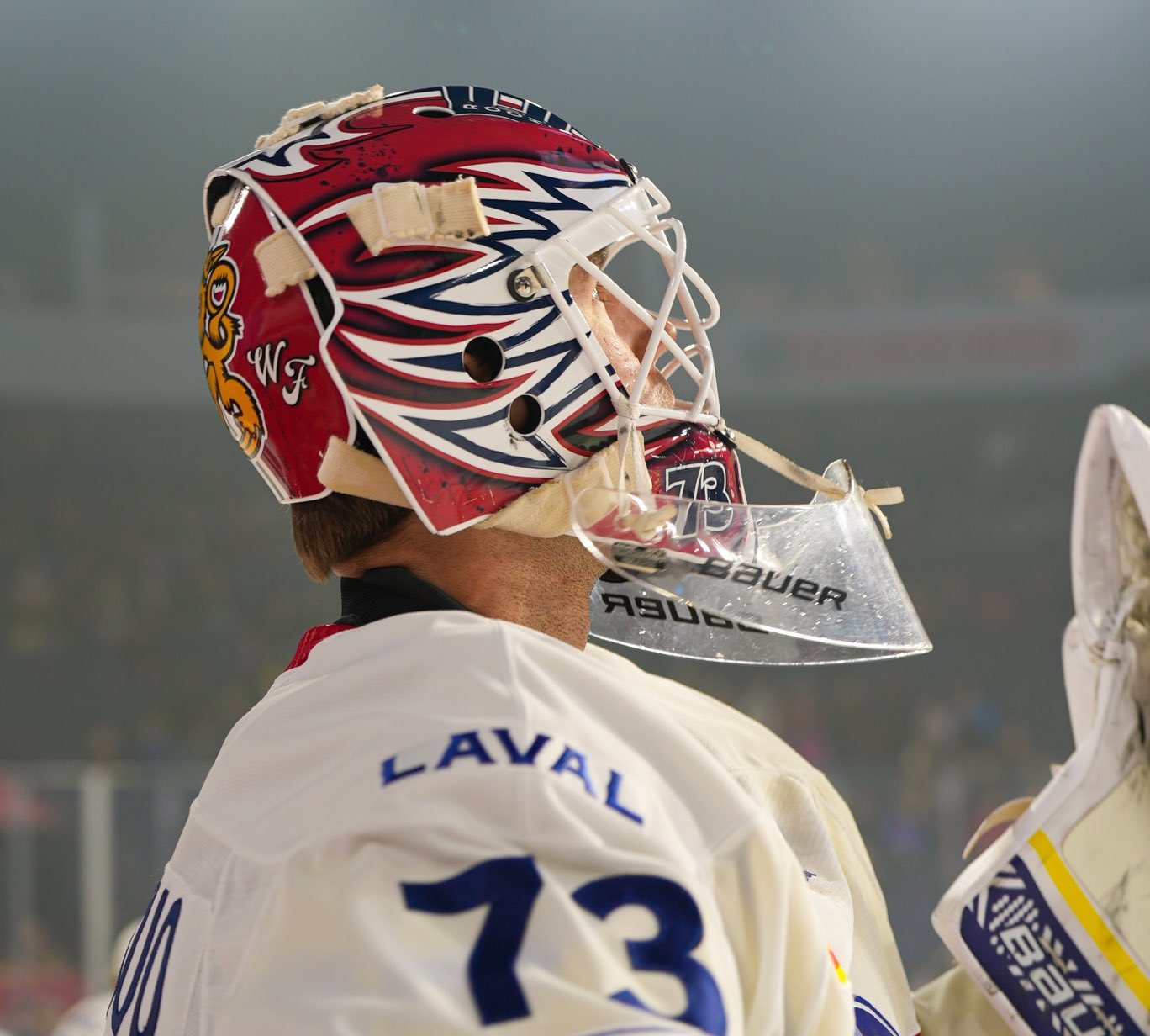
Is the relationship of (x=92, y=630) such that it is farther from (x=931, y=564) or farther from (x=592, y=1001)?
(x=592, y=1001)

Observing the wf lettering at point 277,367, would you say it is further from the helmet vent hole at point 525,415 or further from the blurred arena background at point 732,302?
the blurred arena background at point 732,302

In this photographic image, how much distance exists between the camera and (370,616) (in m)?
1.15

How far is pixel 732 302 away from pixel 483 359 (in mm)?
5878

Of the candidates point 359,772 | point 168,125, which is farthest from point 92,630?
point 359,772

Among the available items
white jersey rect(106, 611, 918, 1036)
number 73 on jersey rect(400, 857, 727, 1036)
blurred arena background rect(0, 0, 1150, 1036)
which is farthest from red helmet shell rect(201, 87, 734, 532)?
blurred arena background rect(0, 0, 1150, 1036)

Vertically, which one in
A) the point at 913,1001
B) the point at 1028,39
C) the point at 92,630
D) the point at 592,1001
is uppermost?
the point at 1028,39

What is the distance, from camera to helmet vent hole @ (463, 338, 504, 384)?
1.22 meters

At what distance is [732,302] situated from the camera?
696 cm

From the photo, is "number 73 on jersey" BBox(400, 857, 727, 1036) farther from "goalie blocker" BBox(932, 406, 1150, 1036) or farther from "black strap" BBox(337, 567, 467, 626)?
"goalie blocker" BBox(932, 406, 1150, 1036)

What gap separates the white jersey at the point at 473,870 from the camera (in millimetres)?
773

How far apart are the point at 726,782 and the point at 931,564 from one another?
20.9 feet

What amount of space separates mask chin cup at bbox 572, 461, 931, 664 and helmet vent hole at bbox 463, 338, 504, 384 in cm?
14

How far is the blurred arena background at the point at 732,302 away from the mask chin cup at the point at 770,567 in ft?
15.3

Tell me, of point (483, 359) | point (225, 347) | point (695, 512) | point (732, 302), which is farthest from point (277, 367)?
point (732, 302)
